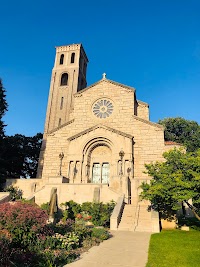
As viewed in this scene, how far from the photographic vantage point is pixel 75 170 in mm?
27828

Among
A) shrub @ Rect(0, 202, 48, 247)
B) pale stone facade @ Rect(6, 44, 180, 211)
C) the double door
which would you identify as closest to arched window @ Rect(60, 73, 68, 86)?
pale stone facade @ Rect(6, 44, 180, 211)

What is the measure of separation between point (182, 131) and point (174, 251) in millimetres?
48265

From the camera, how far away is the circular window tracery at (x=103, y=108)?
31.8 meters

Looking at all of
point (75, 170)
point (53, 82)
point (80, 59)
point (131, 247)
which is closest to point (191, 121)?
point (80, 59)

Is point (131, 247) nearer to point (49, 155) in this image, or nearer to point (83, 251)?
point (83, 251)

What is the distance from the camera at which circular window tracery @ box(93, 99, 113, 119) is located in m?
31.8

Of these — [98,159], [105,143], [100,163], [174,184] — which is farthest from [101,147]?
[174,184]

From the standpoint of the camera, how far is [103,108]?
32125 millimetres

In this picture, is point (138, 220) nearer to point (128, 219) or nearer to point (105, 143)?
point (128, 219)

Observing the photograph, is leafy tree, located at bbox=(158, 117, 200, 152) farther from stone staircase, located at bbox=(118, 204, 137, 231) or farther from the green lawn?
the green lawn

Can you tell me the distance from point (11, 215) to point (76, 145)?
65.3 ft

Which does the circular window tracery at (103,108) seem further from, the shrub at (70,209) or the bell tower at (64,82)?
the shrub at (70,209)

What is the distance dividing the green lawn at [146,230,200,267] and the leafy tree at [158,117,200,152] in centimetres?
4009

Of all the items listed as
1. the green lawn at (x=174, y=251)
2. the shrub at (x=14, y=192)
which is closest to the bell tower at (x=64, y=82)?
the shrub at (x=14, y=192)
